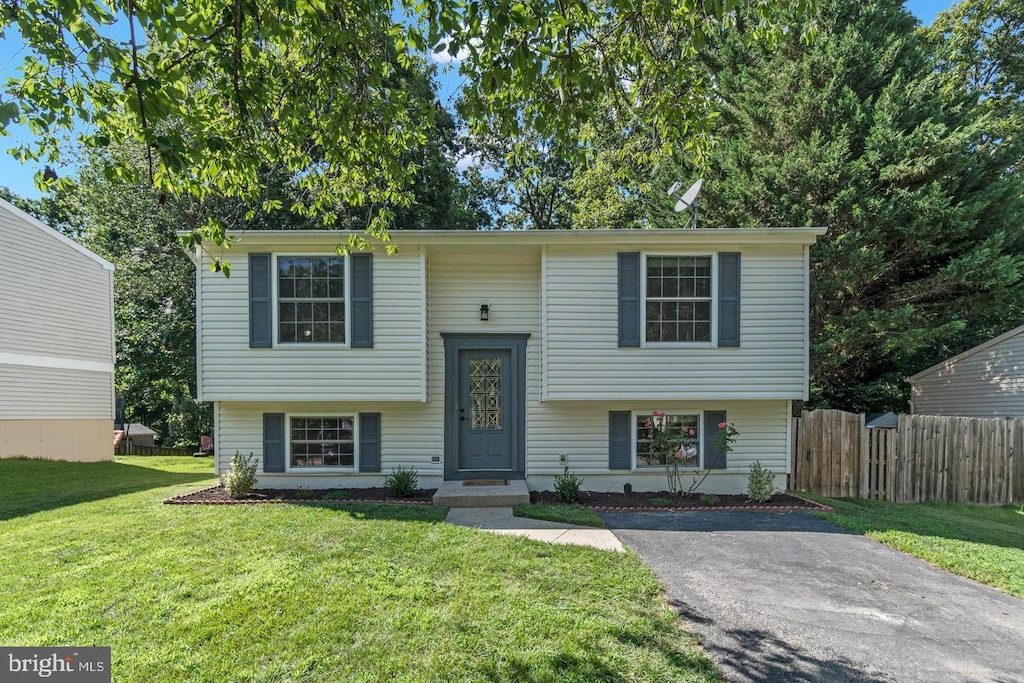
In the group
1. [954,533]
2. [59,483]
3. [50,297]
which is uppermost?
[50,297]

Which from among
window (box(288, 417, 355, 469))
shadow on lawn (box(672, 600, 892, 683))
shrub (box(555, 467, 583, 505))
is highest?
window (box(288, 417, 355, 469))

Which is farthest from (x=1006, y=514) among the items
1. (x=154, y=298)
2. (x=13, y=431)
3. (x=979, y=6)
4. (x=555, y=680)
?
(x=154, y=298)

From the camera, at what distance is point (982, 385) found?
36.9ft

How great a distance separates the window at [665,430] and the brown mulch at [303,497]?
342 cm

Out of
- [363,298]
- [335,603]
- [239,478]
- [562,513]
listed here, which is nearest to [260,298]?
[363,298]

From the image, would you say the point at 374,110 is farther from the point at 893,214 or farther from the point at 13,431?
the point at 13,431

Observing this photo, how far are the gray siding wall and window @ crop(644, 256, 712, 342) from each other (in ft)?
25.3

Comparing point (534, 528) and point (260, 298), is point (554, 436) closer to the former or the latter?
point (534, 528)

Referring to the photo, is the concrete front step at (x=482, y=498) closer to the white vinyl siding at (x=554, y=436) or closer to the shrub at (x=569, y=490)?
the shrub at (x=569, y=490)

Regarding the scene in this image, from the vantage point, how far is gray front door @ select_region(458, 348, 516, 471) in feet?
27.9

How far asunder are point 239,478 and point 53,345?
10.2 m

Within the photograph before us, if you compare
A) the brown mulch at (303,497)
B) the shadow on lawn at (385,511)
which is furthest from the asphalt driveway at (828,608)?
the brown mulch at (303,497)

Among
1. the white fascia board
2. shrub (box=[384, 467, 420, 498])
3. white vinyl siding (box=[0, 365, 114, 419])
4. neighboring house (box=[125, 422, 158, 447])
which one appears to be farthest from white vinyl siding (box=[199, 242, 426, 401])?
neighboring house (box=[125, 422, 158, 447])

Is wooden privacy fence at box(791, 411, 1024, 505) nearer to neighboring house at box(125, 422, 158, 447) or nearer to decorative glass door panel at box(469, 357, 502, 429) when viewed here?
decorative glass door panel at box(469, 357, 502, 429)
